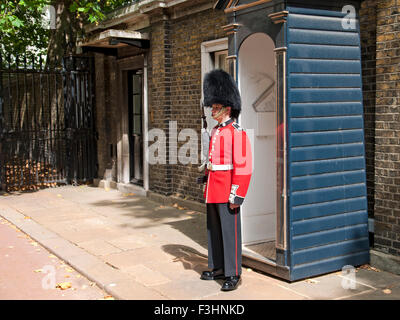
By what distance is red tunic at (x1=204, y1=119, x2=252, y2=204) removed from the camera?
15.7ft

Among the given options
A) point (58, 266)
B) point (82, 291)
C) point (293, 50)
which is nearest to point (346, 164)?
point (293, 50)

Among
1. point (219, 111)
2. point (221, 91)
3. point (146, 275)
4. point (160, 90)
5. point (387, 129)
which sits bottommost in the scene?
point (146, 275)

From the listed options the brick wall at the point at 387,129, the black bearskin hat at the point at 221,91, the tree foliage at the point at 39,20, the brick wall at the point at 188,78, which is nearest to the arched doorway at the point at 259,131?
the black bearskin hat at the point at 221,91

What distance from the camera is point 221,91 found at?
16.1 ft

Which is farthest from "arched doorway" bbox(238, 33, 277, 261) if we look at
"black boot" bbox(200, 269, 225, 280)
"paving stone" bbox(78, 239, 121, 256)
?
"paving stone" bbox(78, 239, 121, 256)

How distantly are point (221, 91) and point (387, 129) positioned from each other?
1.84 m

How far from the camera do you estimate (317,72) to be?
5059 millimetres

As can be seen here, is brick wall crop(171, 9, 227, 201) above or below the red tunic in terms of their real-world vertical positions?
above

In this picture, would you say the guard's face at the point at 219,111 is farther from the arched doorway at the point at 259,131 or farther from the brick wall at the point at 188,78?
the brick wall at the point at 188,78

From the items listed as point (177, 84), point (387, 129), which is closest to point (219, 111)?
point (387, 129)

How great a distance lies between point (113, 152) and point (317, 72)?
781 centimetres

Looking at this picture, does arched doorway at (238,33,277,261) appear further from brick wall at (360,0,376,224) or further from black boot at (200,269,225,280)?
brick wall at (360,0,376,224)

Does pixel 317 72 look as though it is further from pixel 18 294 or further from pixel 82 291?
pixel 18 294

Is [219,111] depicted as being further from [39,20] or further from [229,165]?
[39,20]
